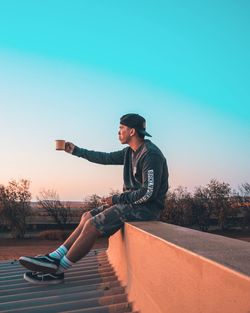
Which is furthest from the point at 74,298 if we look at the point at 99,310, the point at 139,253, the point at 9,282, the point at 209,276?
the point at 209,276

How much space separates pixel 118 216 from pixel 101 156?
4.97 ft

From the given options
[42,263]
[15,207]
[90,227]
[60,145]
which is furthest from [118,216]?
[15,207]

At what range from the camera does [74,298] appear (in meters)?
3.53

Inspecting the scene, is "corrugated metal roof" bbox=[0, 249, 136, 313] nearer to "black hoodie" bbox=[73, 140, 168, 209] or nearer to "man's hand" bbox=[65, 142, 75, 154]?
"black hoodie" bbox=[73, 140, 168, 209]

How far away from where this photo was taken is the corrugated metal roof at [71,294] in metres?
3.29

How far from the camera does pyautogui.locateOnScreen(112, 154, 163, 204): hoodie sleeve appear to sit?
3994mm

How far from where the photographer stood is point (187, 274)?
199cm

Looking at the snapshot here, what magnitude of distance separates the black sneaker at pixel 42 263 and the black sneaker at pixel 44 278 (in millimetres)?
97

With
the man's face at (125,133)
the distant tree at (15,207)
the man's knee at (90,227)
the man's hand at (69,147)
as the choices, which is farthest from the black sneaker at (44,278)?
the distant tree at (15,207)

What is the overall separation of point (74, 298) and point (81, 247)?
418 mm

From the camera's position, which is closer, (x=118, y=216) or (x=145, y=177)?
(x=118, y=216)

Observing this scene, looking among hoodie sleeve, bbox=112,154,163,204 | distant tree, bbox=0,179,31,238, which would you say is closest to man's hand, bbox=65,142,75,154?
hoodie sleeve, bbox=112,154,163,204

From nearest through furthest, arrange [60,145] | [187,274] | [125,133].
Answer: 1. [187,274]
2. [125,133]
3. [60,145]

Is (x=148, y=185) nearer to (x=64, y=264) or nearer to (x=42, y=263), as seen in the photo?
(x=64, y=264)
